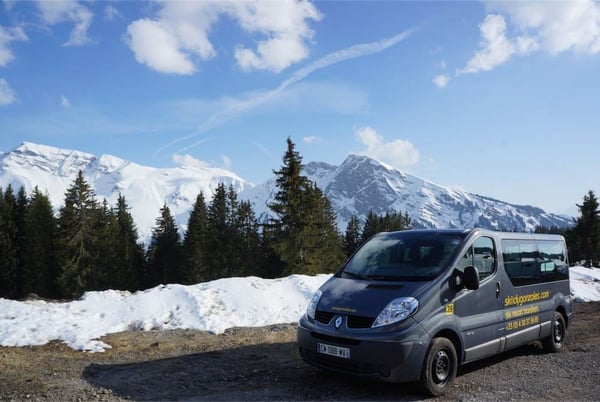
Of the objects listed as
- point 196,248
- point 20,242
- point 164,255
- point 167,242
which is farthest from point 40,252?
point 167,242

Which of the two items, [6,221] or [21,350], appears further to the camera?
[6,221]

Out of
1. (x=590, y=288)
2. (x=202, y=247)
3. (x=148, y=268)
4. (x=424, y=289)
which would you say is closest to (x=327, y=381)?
(x=424, y=289)

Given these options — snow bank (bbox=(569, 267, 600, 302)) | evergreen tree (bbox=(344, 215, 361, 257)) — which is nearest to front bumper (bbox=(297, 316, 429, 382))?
snow bank (bbox=(569, 267, 600, 302))

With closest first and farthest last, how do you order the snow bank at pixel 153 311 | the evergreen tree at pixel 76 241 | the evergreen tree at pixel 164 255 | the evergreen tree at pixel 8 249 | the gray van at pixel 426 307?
the gray van at pixel 426 307 < the snow bank at pixel 153 311 < the evergreen tree at pixel 76 241 < the evergreen tree at pixel 8 249 < the evergreen tree at pixel 164 255

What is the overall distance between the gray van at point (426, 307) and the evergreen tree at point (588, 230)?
50.8 m

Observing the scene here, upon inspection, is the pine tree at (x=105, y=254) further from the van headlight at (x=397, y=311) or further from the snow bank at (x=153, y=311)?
the van headlight at (x=397, y=311)

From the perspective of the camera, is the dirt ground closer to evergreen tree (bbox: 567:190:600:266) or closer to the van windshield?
the van windshield

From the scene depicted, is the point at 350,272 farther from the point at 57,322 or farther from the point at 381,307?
the point at 57,322

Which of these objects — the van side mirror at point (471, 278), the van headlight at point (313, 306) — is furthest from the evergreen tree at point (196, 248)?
the van side mirror at point (471, 278)

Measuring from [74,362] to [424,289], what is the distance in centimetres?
611

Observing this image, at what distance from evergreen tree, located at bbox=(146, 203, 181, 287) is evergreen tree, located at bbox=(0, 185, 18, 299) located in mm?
15914

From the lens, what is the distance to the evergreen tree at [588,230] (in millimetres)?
49719

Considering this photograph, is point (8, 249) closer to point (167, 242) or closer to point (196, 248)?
point (167, 242)

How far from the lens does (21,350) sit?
8.08 metres
